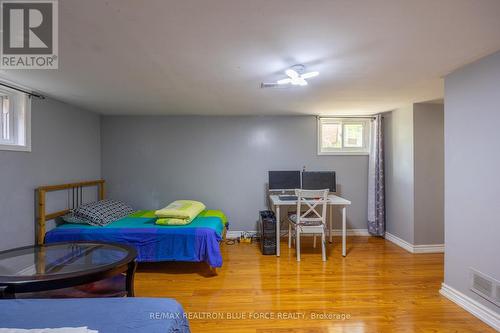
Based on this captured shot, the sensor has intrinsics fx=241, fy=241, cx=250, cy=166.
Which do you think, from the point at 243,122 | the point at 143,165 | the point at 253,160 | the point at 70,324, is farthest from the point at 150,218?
the point at 70,324

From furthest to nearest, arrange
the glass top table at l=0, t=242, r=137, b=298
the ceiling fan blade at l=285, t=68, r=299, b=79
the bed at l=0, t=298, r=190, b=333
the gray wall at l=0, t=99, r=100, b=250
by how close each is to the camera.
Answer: the gray wall at l=0, t=99, r=100, b=250, the ceiling fan blade at l=285, t=68, r=299, b=79, the glass top table at l=0, t=242, r=137, b=298, the bed at l=0, t=298, r=190, b=333

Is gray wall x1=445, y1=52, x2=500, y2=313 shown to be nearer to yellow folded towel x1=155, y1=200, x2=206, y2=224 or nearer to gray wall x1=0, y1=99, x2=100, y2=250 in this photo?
yellow folded towel x1=155, y1=200, x2=206, y2=224

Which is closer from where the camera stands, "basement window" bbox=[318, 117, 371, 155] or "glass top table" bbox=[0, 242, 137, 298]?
"glass top table" bbox=[0, 242, 137, 298]

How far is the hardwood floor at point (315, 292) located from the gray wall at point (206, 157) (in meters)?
1.16

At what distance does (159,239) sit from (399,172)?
362 cm

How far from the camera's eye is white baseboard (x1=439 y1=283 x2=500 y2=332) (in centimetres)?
190

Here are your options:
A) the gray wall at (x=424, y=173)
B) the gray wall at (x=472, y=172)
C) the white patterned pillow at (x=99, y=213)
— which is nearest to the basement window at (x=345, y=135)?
the gray wall at (x=424, y=173)

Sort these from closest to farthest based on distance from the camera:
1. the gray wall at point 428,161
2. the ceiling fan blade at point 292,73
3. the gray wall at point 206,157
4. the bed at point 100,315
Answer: the bed at point 100,315
the ceiling fan blade at point 292,73
the gray wall at point 428,161
the gray wall at point 206,157

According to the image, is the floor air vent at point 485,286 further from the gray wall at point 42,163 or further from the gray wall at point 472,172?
the gray wall at point 42,163
